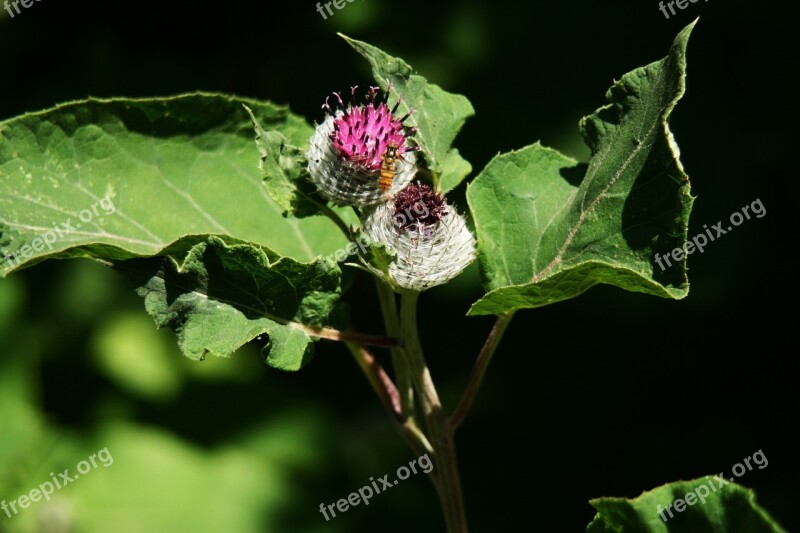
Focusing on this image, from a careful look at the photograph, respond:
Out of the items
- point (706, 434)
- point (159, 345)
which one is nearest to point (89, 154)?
point (159, 345)

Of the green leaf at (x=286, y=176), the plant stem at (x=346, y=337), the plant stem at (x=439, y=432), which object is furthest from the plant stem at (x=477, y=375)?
the green leaf at (x=286, y=176)

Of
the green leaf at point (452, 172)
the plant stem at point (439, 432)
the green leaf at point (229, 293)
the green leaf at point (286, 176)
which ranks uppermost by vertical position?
the green leaf at point (286, 176)

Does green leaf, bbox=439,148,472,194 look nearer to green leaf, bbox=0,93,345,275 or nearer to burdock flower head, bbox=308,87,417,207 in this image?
burdock flower head, bbox=308,87,417,207

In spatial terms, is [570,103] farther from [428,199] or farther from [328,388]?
[428,199]

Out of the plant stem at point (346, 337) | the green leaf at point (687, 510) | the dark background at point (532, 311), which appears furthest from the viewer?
the dark background at point (532, 311)

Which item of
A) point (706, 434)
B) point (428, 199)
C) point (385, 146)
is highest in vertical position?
point (385, 146)

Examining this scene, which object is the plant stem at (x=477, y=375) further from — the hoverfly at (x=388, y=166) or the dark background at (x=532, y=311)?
the dark background at (x=532, y=311)
